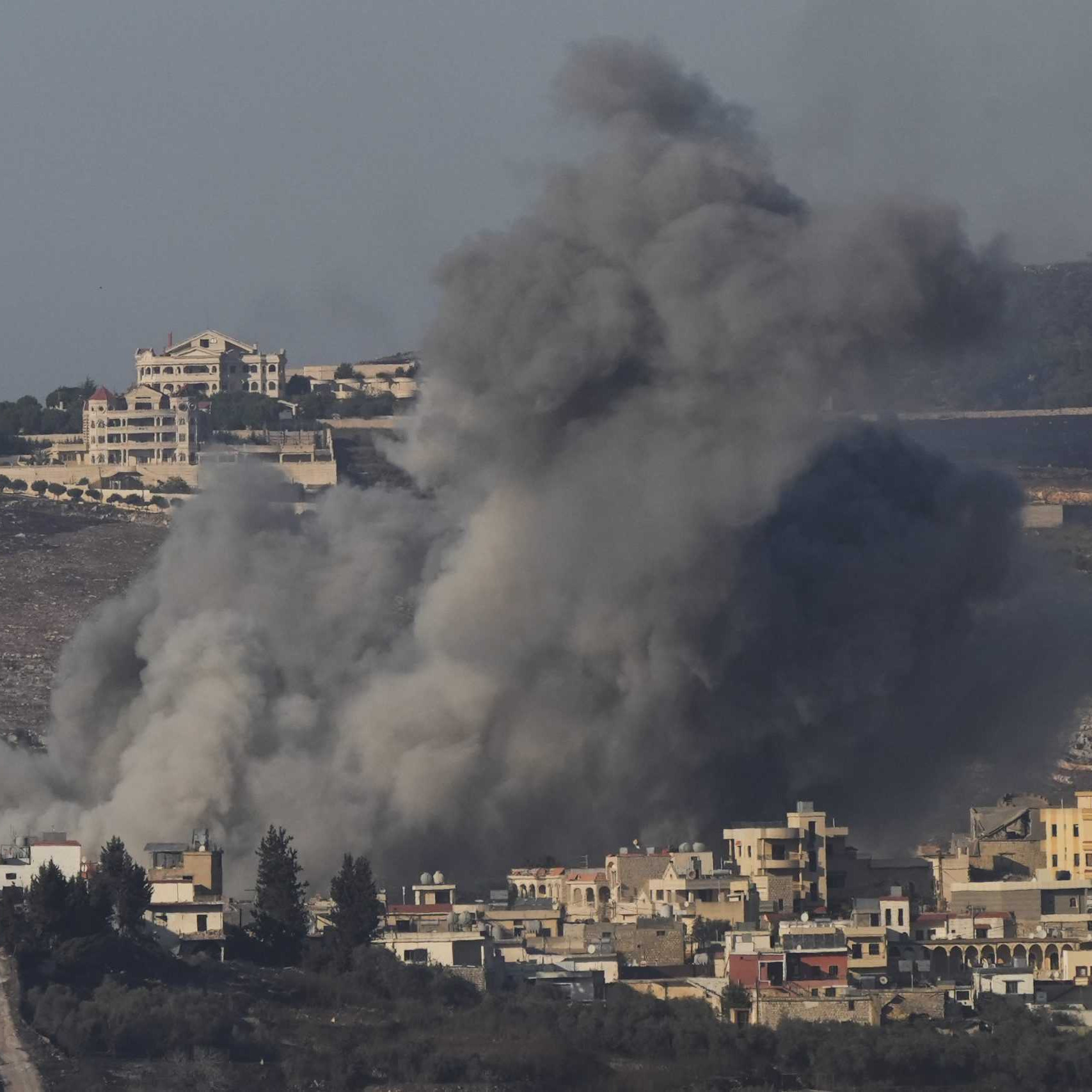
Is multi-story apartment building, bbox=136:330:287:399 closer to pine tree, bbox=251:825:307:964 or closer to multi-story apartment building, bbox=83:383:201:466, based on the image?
multi-story apartment building, bbox=83:383:201:466

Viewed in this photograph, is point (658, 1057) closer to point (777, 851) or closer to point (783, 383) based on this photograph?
point (777, 851)

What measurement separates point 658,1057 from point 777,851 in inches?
490

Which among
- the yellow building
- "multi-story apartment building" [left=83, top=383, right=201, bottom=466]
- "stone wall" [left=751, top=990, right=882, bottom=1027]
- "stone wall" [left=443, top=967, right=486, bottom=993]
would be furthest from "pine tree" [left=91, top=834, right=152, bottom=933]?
"multi-story apartment building" [left=83, top=383, right=201, bottom=466]

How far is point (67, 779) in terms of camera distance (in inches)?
3142

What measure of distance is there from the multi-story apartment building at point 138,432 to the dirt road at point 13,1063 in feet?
265

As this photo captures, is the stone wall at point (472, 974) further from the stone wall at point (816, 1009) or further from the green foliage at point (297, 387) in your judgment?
the green foliage at point (297, 387)

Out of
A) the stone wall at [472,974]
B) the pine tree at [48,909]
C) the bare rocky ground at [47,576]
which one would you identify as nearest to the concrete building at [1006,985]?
the stone wall at [472,974]

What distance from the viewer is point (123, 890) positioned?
62156 millimetres

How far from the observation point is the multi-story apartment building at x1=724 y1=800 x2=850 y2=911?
69.3 m

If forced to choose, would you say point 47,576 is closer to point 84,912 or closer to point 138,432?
point 138,432

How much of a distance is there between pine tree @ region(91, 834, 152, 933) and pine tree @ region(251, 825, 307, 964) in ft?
6.12

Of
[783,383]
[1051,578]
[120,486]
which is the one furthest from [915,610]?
[120,486]

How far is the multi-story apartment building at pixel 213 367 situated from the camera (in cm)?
15250

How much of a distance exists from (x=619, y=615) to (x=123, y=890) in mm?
15527
